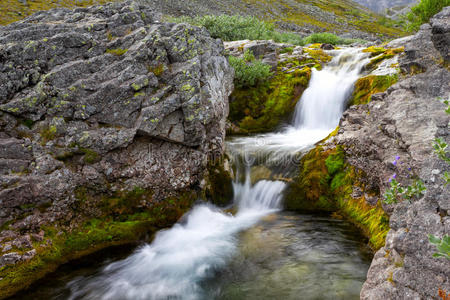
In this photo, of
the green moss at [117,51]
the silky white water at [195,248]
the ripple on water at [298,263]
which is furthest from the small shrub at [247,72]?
the ripple on water at [298,263]

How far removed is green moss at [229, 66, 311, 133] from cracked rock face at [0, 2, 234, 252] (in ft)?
18.4

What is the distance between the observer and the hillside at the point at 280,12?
150ft

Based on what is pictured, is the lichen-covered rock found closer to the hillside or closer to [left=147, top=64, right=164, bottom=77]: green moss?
[left=147, top=64, right=164, bottom=77]: green moss

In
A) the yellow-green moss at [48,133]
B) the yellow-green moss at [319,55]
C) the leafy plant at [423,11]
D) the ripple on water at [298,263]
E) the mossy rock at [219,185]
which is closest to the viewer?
the ripple on water at [298,263]

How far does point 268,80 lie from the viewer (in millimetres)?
16656

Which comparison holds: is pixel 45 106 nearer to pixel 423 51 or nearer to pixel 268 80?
pixel 423 51

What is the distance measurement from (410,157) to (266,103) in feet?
33.6

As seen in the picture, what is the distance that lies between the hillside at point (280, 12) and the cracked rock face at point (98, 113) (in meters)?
38.0

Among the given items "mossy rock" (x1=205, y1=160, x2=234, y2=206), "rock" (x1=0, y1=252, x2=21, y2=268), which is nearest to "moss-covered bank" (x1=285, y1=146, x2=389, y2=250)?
"mossy rock" (x1=205, y1=160, x2=234, y2=206)

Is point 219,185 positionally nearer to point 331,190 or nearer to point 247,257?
point 247,257

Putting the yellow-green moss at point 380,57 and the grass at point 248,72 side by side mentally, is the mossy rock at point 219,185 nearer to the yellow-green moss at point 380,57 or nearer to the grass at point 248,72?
the grass at point 248,72

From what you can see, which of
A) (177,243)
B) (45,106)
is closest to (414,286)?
(177,243)

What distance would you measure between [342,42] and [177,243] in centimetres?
2926

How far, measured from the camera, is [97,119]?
Result: 313 inches
